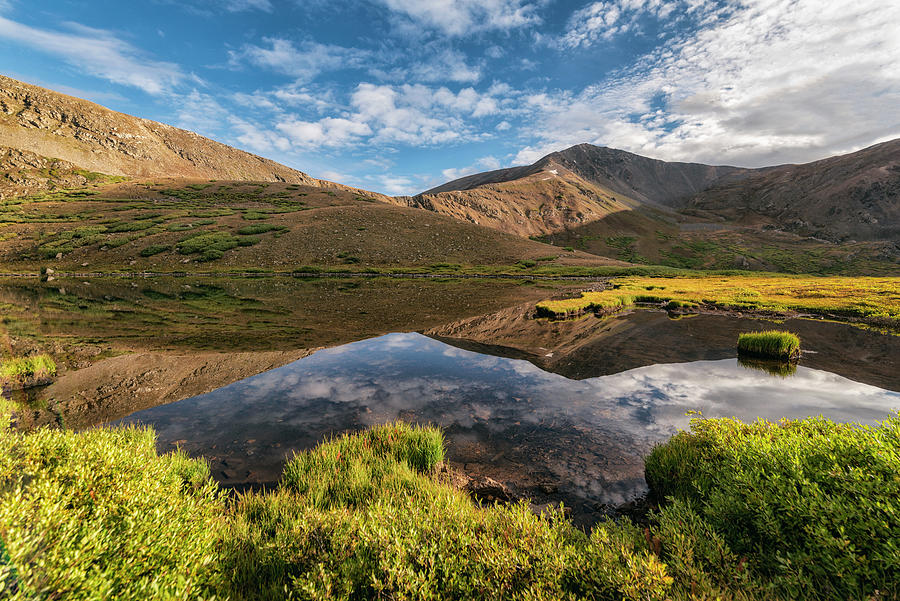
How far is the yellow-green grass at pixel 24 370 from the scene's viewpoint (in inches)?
528

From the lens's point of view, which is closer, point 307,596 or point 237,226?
point 307,596

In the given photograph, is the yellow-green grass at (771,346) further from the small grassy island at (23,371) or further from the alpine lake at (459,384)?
the small grassy island at (23,371)

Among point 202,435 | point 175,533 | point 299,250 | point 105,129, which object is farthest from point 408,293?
point 105,129

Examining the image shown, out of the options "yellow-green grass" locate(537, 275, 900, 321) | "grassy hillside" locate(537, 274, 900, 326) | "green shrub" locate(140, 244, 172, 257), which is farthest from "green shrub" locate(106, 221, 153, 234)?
"grassy hillside" locate(537, 274, 900, 326)

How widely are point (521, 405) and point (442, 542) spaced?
900 cm

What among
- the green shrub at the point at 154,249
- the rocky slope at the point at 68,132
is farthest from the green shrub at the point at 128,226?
the rocky slope at the point at 68,132

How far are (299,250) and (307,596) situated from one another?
8752 centimetres

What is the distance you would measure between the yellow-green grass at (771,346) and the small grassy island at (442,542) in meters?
16.7

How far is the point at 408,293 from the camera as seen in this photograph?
46062 mm

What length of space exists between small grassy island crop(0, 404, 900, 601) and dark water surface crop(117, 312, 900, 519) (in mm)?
3200

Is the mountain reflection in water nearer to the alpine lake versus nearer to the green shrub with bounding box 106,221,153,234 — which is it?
the alpine lake

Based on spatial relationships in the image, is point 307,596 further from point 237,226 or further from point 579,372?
point 237,226

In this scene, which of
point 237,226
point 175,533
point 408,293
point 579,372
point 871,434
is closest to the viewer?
point 175,533

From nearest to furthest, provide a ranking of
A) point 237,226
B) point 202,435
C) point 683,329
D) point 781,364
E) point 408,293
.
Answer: point 202,435 < point 781,364 < point 683,329 < point 408,293 < point 237,226
